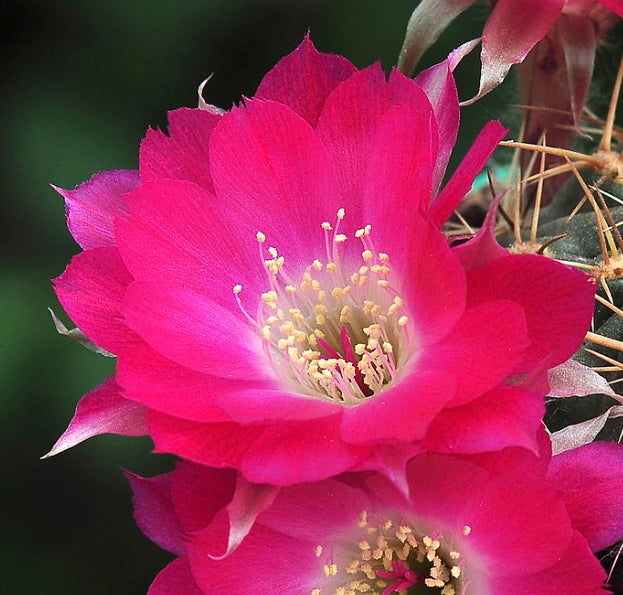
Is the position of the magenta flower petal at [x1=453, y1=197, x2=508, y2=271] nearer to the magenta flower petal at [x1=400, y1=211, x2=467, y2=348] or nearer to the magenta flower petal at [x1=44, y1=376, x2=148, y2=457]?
the magenta flower petal at [x1=400, y1=211, x2=467, y2=348]

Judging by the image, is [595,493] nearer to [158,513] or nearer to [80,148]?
[158,513]

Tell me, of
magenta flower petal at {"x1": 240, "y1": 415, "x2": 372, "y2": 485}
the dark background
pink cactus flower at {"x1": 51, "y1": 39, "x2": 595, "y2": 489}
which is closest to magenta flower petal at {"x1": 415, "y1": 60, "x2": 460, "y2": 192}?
pink cactus flower at {"x1": 51, "y1": 39, "x2": 595, "y2": 489}

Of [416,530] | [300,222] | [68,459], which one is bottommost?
[68,459]

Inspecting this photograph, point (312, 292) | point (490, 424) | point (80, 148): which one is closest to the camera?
point (490, 424)

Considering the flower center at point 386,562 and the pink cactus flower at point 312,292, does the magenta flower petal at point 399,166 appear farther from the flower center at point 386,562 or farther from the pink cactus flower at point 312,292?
the flower center at point 386,562

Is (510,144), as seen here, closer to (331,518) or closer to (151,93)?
(331,518)

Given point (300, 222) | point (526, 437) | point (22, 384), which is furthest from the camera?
point (22, 384)

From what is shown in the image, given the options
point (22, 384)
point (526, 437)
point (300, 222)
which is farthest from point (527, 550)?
point (22, 384)

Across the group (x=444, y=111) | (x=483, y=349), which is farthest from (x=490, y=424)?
(x=444, y=111)
